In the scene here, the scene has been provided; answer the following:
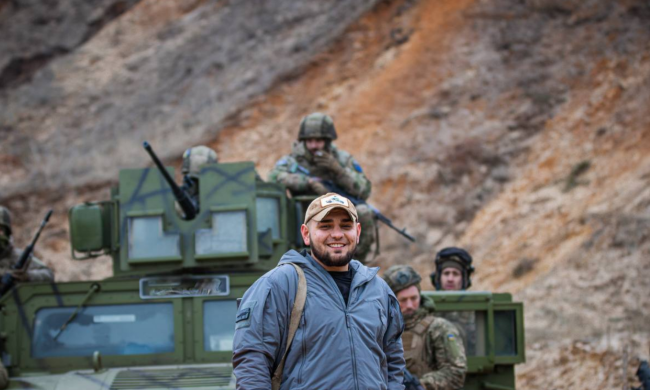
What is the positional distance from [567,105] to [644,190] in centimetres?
384

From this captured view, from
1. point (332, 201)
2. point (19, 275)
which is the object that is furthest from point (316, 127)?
point (332, 201)

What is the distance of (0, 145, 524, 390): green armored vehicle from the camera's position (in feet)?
19.7

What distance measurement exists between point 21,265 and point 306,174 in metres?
2.36

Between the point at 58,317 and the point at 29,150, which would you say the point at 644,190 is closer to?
the point at 58,317

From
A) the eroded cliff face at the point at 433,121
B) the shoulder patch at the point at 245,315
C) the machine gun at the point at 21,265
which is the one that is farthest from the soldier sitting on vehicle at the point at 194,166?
the eroded cliff face at the point at 433,121

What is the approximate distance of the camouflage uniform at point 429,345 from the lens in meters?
5.69

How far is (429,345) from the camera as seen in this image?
228 inches

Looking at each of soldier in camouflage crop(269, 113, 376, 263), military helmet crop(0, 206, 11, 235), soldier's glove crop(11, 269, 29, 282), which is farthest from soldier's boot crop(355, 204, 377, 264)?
military helmet crop(0, 206, 11, 235)

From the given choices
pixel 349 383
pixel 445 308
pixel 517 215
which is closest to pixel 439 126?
pixel 517 215

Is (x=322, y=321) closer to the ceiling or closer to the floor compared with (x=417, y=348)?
closer to the ceiling

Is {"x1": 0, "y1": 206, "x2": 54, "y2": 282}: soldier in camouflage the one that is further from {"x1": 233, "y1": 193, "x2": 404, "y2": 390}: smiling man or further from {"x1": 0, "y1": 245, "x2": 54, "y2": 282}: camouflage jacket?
{"x1": 233, "y1": 193, "x2": 404, "y2": 390}: smiling man

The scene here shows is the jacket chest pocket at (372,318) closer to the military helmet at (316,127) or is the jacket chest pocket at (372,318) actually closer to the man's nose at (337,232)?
the man's nose at (337,232)

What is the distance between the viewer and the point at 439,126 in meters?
16.2

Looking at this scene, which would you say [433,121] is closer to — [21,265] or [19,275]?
[21,265]
